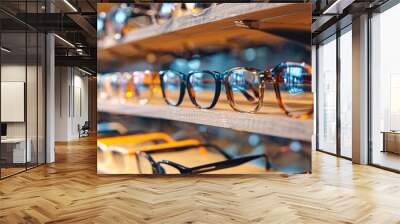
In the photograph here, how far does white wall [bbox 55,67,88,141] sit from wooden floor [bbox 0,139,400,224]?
28.8ft

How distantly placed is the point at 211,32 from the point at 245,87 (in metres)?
1.03

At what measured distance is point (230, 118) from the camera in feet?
20.3

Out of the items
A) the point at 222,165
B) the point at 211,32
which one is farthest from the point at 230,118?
the point at 211,32

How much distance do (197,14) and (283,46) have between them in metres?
1.46

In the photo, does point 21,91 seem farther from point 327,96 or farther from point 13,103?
point 327,96

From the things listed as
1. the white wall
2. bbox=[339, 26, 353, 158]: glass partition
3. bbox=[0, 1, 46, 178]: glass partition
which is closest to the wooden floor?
bbox=[0, 1, 46, 178]: glass partition

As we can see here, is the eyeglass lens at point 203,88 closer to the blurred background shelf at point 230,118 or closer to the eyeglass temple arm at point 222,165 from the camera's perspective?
the blurred background shelf at point 230,118

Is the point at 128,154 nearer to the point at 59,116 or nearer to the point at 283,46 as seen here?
the point at 283,46

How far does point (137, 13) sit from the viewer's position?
6.28m

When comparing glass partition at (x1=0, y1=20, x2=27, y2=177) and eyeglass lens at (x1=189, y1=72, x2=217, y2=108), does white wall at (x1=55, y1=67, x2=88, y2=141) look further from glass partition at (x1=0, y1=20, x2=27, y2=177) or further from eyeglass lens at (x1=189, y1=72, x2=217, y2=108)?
eyeglass lens at (x1=189, y1=72, x2=217, y2=108)

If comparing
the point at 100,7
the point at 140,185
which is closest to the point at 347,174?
the point at 140,185

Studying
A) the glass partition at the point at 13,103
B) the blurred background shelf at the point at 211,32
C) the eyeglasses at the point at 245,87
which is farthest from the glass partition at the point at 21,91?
the eyeglasses at the point at 245,87

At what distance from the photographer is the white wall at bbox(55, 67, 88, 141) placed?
606 inches

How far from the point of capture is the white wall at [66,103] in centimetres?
1539
